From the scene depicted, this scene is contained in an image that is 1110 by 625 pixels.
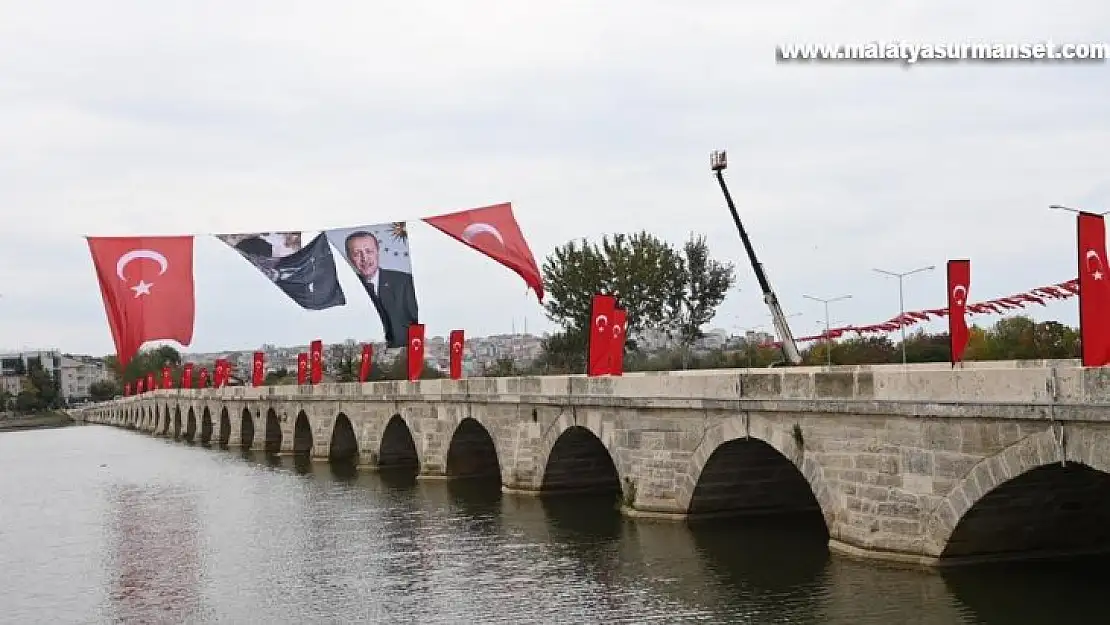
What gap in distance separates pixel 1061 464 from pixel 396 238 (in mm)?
19203

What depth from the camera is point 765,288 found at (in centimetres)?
4103

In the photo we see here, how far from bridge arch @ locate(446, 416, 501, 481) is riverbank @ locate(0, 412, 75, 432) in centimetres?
10583

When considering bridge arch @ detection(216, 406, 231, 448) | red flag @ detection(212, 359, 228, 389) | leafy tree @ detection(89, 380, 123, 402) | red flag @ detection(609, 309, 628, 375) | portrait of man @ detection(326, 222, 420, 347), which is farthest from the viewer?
leafy tree @ detection(89, 380, 123, 402)

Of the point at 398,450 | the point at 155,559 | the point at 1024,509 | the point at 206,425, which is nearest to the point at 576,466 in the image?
the point at 155,559

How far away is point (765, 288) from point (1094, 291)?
88.9 ft

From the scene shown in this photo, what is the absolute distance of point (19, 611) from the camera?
19.2 metres

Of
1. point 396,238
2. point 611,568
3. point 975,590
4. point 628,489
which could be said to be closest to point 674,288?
point 396,238

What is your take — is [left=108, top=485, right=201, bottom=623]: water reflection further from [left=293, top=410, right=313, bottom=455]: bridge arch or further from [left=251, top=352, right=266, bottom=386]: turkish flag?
[left=251, top=352, right=266, bottom=386]: turkish flag

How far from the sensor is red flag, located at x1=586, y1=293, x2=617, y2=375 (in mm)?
26000

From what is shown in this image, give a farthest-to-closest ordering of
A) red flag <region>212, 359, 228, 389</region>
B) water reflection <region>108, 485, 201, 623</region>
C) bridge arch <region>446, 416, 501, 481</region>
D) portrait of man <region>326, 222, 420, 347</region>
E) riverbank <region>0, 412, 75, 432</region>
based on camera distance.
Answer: riverbank <region>0, 412, 75, 432</region>
red flag <region>212, 359, 228, 389</region>
bridge arch <region>446, 416, 501, 481</region>
portrait of man <region>326, 222, 420, 347</region>
water reflection <region>108, 485, 201, 623</region>

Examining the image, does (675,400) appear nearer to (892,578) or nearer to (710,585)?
(710,585)

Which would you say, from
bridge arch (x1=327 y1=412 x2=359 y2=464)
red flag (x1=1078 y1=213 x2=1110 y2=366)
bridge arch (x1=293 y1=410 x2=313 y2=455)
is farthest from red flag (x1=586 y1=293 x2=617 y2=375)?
bridge arch (x1=293 y1=410 x2=313 y2=455)

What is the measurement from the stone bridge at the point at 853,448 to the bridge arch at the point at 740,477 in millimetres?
34

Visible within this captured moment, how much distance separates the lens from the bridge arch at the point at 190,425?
7462 centimetres
